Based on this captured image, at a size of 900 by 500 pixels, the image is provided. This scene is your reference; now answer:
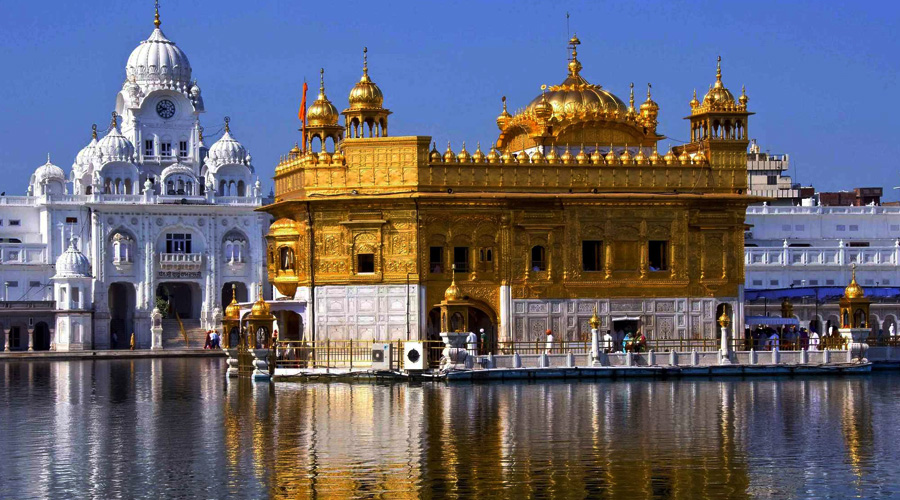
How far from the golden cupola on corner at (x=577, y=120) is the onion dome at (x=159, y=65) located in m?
40.3

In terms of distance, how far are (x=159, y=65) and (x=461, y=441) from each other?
64.0 metres

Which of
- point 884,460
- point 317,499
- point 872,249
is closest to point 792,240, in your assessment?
point 872,249

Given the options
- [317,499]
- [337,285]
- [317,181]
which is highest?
[317,181]

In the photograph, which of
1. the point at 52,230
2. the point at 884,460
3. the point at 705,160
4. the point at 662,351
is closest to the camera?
the point at 884,460

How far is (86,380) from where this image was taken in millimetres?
47094

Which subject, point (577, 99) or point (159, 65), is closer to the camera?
point (577, 99)

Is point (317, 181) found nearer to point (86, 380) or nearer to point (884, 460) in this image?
point (86, 380)

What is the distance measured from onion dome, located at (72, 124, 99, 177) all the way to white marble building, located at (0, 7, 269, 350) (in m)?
0.07

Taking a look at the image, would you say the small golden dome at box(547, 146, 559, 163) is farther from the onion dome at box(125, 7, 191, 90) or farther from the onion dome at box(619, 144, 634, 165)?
the onion dome at box(125, 7, 191, 90)

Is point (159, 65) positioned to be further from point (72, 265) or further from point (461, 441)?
point (461, 441)

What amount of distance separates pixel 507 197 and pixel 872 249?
33423mm

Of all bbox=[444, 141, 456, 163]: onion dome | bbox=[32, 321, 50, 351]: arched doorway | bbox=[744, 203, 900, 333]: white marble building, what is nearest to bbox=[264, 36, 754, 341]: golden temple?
bbox=[444, 141, 456, 163]: onion dome

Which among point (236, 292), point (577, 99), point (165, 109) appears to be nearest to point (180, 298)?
point (236, 292)

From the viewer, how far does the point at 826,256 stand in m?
73.9
